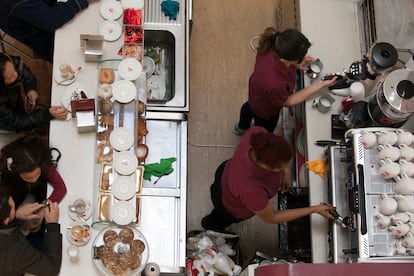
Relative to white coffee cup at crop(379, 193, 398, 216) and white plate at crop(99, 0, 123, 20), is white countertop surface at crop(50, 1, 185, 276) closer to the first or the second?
white plate at crop(99, 0, 123, 20)

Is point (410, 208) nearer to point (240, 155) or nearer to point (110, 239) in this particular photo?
point (240, 155)

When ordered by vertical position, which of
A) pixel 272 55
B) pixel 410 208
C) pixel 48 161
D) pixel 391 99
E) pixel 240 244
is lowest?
pixel 240 244

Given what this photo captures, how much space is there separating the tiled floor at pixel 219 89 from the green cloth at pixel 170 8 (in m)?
0.74

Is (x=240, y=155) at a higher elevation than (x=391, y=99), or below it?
below

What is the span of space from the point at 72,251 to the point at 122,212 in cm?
28

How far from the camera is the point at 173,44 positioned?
2.90m

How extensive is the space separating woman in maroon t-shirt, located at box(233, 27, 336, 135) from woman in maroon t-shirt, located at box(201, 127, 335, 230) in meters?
0.30

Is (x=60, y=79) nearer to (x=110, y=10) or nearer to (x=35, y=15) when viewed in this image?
(x=35, y=15)

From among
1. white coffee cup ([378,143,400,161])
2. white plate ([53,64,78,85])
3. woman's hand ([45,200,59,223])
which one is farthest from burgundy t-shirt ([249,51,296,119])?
woman's hand ([45,200,59,223])

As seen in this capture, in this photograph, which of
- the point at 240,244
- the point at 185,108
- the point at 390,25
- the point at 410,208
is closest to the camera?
the point at 410,208

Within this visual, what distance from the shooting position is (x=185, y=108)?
2.74 meters

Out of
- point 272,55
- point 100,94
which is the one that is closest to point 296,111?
point 272,55

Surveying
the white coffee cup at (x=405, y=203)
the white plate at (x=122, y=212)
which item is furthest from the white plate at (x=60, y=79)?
the white coffee cup at (x=405, y=203)

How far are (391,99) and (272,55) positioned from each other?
59 centimetres
